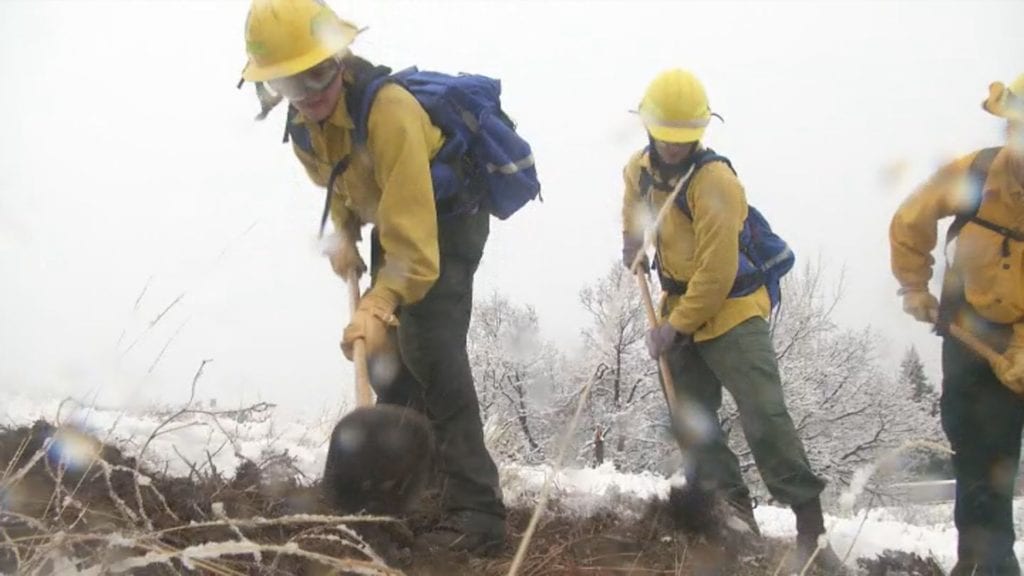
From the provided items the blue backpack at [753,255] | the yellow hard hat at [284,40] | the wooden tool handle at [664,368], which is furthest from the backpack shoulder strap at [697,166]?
the yellow hard hat at [284,40]

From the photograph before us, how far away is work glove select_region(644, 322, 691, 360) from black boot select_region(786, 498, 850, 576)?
2.77 ft

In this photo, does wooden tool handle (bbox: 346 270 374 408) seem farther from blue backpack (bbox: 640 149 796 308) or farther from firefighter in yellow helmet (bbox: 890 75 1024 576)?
firefighter in yellow helmet (bbox: 890 75 1024 576)

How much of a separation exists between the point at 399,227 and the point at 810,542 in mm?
1912

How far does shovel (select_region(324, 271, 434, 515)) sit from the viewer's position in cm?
229

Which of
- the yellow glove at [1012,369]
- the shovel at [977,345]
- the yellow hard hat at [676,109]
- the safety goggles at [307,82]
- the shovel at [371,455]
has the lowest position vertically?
the shovel at [371,455]

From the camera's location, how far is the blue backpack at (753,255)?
3502 millimetres

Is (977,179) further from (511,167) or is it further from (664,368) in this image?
(511,167)

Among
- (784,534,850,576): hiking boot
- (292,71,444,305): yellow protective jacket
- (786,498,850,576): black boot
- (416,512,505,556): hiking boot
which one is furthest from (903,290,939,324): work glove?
(292,71,444,305): yellow protective jacket

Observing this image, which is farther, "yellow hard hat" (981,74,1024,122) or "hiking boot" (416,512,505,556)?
"yellow hard hat" (981,74,1024,122)

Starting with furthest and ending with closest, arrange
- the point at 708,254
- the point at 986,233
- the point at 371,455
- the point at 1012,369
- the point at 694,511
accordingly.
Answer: the point at 708,254 → the point at 694,511 → the point at 986,233 → the point at 1012,369 → the point at 371,455

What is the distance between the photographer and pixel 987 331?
10.1 feet

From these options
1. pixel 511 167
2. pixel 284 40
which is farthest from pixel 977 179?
pixel 284 40

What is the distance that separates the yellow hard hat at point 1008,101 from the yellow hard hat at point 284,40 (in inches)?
90.1

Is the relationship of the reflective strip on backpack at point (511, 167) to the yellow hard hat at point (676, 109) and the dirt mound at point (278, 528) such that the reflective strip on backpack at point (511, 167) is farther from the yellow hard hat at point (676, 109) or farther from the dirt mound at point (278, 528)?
the dirt mound at point (278, 528)
